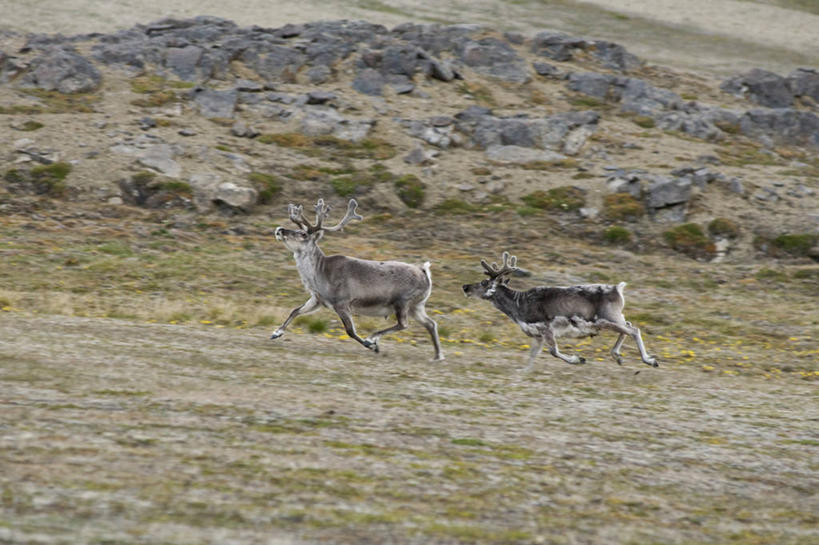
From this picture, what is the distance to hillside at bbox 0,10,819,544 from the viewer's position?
8.65 m

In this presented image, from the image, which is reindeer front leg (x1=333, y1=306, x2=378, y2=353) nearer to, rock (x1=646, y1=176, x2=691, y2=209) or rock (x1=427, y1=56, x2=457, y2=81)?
rock (x1=646, y1=176, x2=691, y2=209)

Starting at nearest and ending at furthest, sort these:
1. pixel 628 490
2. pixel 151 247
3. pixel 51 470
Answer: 1. pixel 51 470
2. pixel 628 490
3. pixel 151 247

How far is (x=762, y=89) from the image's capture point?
203 feet

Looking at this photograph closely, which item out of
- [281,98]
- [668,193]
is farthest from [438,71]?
[668,193]

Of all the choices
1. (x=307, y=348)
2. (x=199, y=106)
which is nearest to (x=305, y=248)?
(x=307, y=348)

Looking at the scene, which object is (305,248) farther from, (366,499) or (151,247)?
(151,247)

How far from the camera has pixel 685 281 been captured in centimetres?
3319

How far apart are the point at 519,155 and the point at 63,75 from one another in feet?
75.4

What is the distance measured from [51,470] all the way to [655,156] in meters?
40.2

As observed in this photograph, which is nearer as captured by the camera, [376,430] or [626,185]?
[376,430]

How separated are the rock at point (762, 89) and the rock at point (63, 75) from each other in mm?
40495

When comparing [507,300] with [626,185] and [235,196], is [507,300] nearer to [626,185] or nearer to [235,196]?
[235,196]

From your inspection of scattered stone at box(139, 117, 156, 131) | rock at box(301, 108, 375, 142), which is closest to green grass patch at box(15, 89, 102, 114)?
scattered stone at box(139, 117, 156, 131)

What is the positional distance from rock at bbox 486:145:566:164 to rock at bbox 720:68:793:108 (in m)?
23.5
